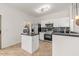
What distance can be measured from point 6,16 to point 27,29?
3.74ft

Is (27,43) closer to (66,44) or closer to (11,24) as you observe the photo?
(11,24)

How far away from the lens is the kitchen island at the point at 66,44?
222cm

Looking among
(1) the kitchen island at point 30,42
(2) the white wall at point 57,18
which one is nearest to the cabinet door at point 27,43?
(1) the kitchen island at point 30,42

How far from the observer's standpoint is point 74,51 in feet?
7.44

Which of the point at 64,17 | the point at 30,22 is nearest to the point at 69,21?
the point at 64,17

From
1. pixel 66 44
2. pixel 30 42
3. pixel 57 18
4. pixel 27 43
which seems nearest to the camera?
pixel 66 44

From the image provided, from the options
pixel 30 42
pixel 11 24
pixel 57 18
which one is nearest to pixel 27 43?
pixel 30 42

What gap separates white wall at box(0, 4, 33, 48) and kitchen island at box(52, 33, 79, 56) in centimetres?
239

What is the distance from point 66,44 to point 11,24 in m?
3.17

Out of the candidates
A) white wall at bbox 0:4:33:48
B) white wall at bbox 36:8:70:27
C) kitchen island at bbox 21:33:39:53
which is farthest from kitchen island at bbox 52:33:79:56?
white wall at bbox 36:8:70:27

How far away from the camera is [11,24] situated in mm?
4789

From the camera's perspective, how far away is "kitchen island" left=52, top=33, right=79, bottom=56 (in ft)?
7.27

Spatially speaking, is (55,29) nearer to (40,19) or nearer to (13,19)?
(40,19)

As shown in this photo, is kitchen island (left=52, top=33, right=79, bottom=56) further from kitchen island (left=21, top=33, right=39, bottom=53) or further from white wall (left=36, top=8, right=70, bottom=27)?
white wall (left=36, top=8, right=70, bottom=27)
